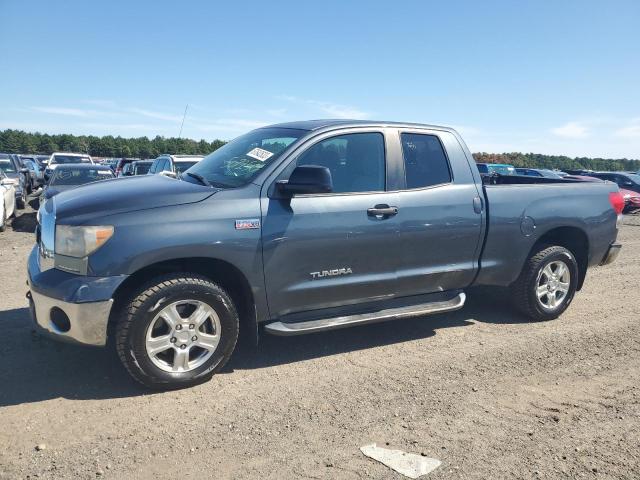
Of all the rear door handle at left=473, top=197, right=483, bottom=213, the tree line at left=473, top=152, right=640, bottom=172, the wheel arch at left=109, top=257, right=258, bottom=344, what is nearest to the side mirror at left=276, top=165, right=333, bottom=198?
the wheel arch at left=109, top=257, right=258, bottom=344

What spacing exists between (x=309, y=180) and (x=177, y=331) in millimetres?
1456

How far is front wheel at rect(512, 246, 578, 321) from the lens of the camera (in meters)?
5.48

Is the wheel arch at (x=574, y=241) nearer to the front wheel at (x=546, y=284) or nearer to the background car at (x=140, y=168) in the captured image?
the front wheel at (x=546, y=284)

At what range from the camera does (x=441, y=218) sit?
471cm

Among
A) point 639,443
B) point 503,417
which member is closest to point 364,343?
point 503,417

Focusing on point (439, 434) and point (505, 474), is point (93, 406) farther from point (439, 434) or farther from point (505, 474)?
point (505, 474)

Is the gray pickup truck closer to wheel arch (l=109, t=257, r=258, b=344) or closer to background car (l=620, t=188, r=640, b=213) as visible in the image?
wheel arch (l=109, t=257, r=258, b=344)

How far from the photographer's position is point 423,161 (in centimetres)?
486

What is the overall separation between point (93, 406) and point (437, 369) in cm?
262

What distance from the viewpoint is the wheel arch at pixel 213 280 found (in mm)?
3671

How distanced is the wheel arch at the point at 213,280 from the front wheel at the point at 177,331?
0.12 metres

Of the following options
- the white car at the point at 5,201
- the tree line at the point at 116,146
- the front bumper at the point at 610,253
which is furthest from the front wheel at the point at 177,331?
the tree line at the point at 116,146

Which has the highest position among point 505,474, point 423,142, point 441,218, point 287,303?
point 423,142

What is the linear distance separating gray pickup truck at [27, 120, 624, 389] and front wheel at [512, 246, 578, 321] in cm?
2
